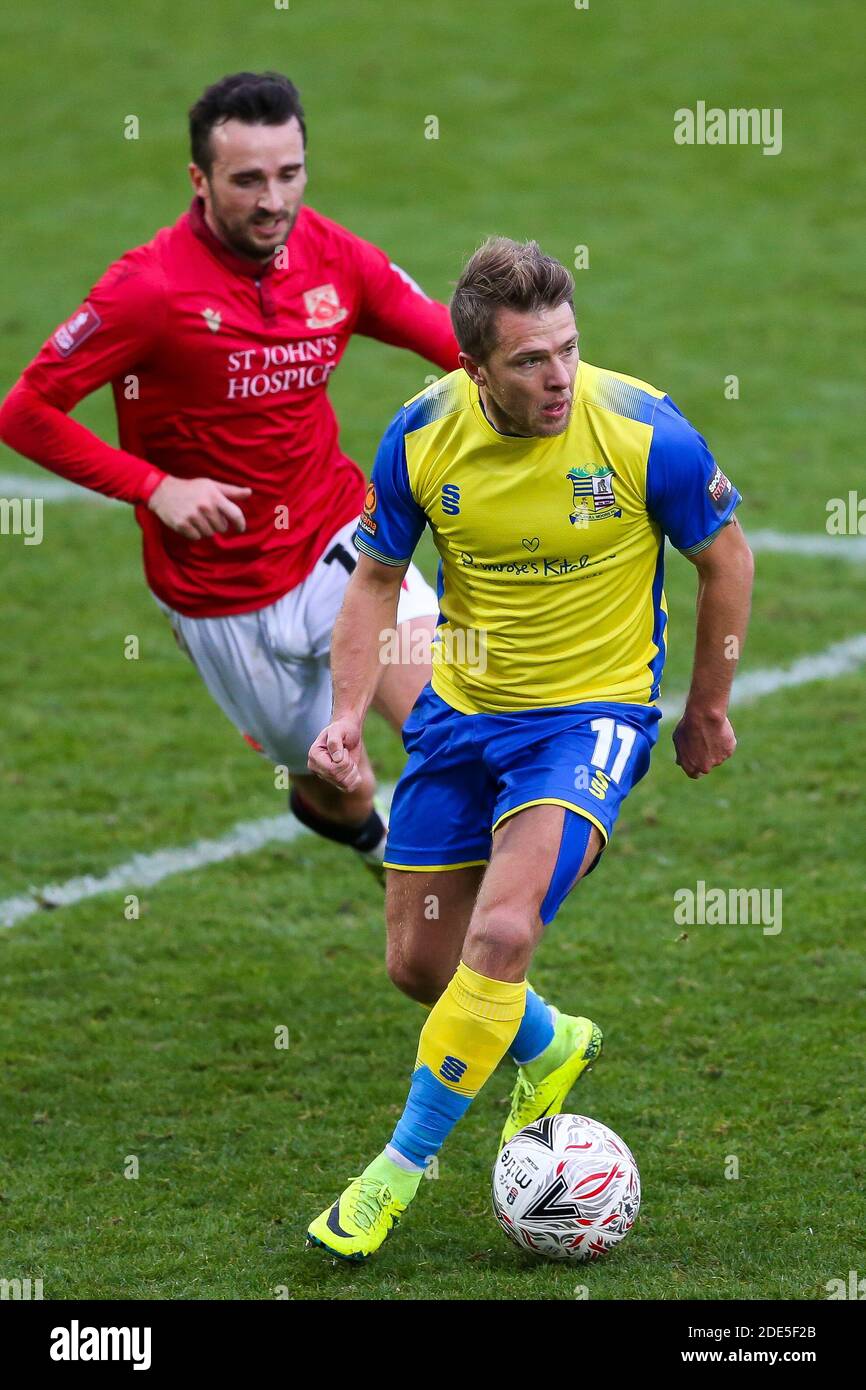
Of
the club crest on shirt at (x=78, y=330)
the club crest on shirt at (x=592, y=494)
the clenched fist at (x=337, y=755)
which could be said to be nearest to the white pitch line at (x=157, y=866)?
the club crest on shirt at (x=78, y=330)

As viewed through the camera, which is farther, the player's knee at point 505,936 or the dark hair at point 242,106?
the dark hair at point 242,106

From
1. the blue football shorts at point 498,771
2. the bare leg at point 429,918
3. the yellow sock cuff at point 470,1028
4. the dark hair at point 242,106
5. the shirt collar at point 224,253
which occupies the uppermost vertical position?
the dark hair at point 242,106

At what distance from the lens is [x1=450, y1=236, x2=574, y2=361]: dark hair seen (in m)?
4.27

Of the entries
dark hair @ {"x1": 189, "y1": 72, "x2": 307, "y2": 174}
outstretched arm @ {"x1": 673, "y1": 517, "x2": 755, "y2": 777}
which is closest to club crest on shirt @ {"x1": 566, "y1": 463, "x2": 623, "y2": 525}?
outstretched arm @ {"x1": 673, "y1": 517, "x2": 755, "y2": 777}

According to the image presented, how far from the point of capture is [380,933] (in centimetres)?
649

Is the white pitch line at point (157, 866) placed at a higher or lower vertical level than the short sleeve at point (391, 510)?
lower

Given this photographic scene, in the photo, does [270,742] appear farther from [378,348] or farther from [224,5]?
[224,5]

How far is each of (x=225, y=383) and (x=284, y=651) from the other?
2.91ft

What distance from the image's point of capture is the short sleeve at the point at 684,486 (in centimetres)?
443

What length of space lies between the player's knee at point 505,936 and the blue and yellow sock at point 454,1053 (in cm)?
6

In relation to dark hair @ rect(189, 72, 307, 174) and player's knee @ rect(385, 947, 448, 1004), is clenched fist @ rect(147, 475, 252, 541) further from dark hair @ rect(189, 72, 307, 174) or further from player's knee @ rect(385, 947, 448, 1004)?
player's knee @ rect(385, 947, 448, 1004)

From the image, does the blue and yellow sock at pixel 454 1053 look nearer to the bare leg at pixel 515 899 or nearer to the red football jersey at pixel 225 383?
the bare leg at pixel 515 899

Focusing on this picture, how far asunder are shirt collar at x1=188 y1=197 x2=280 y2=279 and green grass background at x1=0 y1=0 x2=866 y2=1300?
2.43 ft

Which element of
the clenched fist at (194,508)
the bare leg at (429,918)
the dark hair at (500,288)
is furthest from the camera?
the clenched fist at (194,508)
